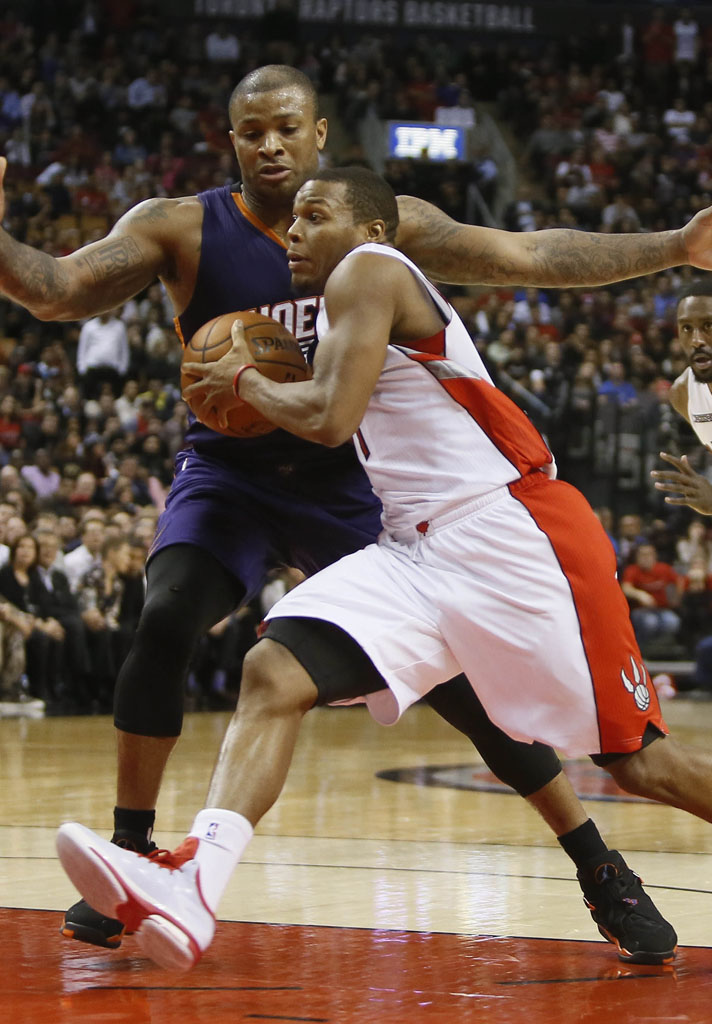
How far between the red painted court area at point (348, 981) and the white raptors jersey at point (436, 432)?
976mm

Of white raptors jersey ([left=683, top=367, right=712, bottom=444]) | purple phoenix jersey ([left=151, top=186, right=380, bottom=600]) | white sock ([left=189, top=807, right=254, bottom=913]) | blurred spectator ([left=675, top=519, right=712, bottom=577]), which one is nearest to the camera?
white sock ([left=189, top=807, right=254, bottom=913])

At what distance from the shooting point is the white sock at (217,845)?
118 inches

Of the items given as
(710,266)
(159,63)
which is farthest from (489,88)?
(710,266)

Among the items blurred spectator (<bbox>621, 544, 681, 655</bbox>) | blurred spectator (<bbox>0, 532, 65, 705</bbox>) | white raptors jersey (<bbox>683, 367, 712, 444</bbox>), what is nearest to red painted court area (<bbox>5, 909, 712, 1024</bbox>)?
white raptors jersey (<bbox>683, 367, 712, 444</bbox>)

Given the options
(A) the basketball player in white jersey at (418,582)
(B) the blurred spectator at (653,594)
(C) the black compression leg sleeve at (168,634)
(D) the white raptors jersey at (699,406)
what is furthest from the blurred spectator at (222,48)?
(A) the basketball player in white jersey at (418,582)

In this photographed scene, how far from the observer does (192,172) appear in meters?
18.0

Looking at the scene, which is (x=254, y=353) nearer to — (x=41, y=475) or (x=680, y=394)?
(x=680, y=394)

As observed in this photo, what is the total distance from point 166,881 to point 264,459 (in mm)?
1371

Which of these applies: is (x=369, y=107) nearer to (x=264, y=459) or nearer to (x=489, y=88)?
(x=489, y=88)

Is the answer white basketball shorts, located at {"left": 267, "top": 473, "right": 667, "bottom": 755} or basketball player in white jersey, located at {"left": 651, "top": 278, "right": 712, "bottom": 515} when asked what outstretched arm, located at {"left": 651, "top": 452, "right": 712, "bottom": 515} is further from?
white basketball shorts, located at {"left": 267, "top": 473, "right": 667, "bottom": 755}

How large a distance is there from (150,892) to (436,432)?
1175 mm

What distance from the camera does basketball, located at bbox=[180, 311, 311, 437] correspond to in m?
3.65

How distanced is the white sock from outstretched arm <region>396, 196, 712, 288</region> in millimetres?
1801

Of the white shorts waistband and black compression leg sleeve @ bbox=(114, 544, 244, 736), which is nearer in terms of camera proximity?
the white shorts waistband
